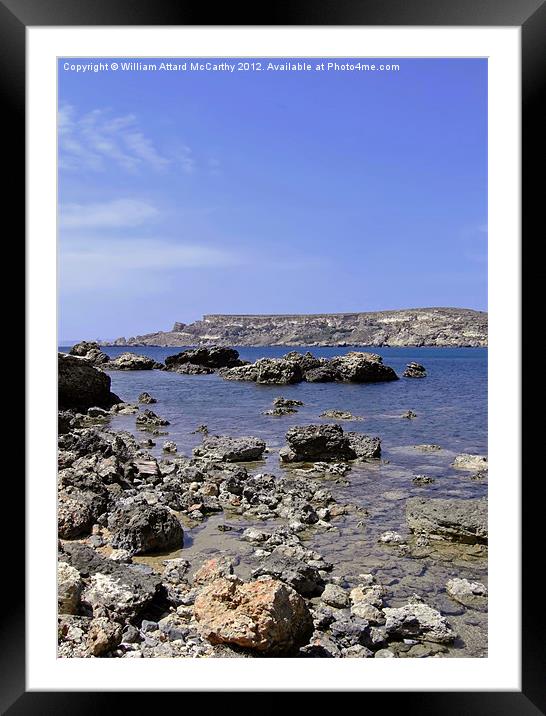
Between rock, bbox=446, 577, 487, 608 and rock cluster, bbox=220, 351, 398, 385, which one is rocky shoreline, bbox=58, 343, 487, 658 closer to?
rock, bbox=446, 577, 487, 608

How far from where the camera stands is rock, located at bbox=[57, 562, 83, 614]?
10.8 ft

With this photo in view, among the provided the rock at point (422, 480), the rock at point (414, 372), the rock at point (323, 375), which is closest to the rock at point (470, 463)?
the rock at point (422, 480)

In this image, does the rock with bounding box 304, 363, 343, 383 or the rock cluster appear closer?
the rock cluster

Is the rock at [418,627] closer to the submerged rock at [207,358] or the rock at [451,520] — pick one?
the rock at [451,520]

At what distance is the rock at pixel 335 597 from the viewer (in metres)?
3.81

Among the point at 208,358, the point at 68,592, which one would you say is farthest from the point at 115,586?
the point at 208,358

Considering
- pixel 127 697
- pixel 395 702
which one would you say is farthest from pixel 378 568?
pixel 127 697

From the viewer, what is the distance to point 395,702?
2.67 meters

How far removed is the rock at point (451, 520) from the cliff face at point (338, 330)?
97.2 ft

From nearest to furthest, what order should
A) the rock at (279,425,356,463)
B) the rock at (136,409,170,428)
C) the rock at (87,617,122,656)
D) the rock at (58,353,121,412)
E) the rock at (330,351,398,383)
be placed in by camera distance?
1. the rock at (87,617,122,656)
2. the rock at (279,425,356,463)
3. the rock at (136,409,170,428)
4. the rock at (58,353,121,412)
5. the rock at (330,351,398,383)

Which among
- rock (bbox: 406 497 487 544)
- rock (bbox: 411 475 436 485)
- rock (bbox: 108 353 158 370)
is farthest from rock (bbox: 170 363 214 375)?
rock (bbox: 406 497 487 544)

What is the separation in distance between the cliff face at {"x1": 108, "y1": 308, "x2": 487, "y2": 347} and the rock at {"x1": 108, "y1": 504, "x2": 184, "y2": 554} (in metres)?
31.3

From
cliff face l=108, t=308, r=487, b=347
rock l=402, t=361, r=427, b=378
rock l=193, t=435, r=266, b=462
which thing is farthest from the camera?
cliff face l=108, t=308, r=487, b=347
